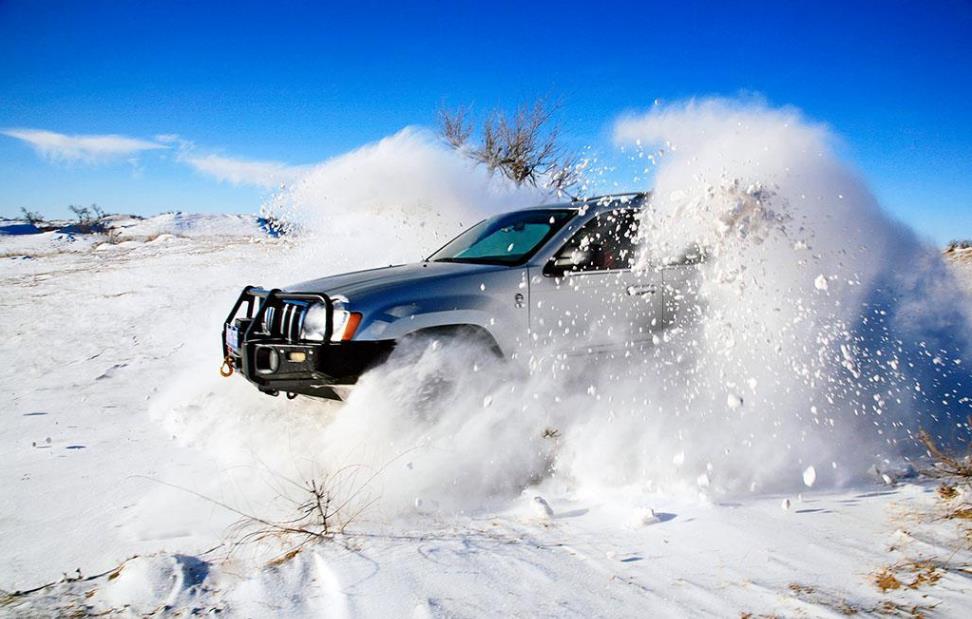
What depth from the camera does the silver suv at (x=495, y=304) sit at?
3572mm

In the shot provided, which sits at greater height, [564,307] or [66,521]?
[564,307]

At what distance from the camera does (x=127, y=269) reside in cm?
1346

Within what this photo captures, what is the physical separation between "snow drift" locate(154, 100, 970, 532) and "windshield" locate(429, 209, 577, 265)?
728mm

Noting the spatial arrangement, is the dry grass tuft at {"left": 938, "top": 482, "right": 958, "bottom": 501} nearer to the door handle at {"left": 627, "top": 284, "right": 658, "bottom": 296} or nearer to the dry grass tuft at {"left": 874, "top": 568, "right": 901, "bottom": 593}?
the dry grass tuft at {"left": 874, "top": 568, "right": 901, "bottom": 593}

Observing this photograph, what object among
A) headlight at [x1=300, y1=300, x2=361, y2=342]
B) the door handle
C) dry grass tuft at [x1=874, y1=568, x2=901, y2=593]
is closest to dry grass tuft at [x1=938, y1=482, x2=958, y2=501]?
dry grass tuft at [x1=874, y1=568, x2=901, y2=593]

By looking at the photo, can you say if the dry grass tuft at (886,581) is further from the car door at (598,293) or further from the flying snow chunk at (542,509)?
the car door at (598,293)

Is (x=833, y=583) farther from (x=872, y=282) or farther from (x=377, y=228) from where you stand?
(x=377, y=228)

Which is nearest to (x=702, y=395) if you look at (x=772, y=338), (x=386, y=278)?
(x=772, y=338)

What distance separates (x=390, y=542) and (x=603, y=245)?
262 centimetres

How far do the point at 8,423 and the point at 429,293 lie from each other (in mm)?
3858

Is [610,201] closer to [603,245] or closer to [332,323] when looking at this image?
[603,245]

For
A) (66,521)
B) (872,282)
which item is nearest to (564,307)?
(872,282)

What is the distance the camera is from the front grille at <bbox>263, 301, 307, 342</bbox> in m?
3.79

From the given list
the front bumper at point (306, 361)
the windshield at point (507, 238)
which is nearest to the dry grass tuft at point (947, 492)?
the windshield at point (507, 238)
